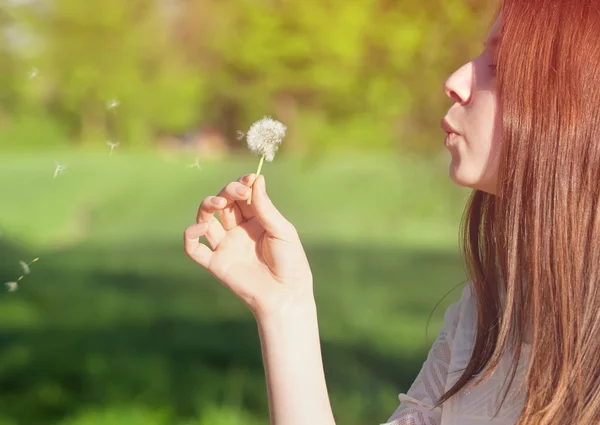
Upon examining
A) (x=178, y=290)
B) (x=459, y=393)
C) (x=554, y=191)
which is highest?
(x=554, y=191)

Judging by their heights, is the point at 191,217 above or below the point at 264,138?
below

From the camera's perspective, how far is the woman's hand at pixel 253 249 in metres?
1.42

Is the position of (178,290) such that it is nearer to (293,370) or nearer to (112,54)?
(112,54)

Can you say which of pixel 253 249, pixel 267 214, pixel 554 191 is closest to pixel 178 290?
pixel 253 249

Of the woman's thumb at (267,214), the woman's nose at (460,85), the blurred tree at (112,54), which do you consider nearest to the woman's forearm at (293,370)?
the woman's thumb at (267,214)

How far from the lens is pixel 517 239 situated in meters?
1.43

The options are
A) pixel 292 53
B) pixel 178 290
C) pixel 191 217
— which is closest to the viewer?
pixel 292 53

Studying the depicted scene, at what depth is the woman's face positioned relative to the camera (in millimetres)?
1446

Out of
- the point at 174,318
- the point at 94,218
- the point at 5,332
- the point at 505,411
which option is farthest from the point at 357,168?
the point at 505,411

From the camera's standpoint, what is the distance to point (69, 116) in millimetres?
10328

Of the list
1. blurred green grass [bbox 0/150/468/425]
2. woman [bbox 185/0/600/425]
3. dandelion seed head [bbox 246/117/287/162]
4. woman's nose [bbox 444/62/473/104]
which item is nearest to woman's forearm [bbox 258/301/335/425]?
woman [bbox 185/0/600/425]

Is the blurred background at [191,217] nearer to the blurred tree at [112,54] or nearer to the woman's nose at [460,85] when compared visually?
the blurred tree at [112,54]

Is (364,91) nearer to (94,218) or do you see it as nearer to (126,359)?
(126,359)

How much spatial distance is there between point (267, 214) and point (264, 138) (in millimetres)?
130
